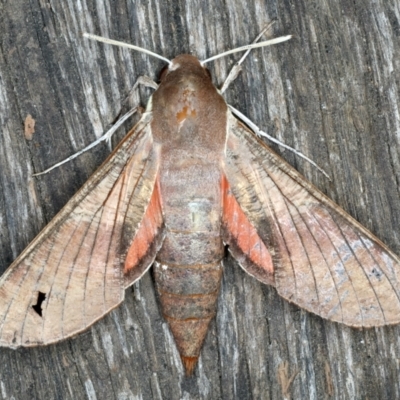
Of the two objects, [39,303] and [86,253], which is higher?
[86,253]

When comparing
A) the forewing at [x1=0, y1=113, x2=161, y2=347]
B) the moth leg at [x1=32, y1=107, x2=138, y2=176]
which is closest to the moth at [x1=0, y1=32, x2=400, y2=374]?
the forewing at [x1=0, y1=113, x2=161, y2=347]

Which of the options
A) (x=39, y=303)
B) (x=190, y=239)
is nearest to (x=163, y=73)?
(x=190, y=239)

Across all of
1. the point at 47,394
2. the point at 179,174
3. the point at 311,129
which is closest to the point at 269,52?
the point at 311,129

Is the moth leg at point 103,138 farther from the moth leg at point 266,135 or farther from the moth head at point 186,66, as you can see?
the moth leg at point 266,135

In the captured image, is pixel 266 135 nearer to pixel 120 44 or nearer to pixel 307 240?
pixel 307 240

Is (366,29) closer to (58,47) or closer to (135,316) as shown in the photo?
(58,47)

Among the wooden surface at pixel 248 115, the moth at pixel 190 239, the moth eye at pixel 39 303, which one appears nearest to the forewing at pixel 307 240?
the moth at pixel 190 239
